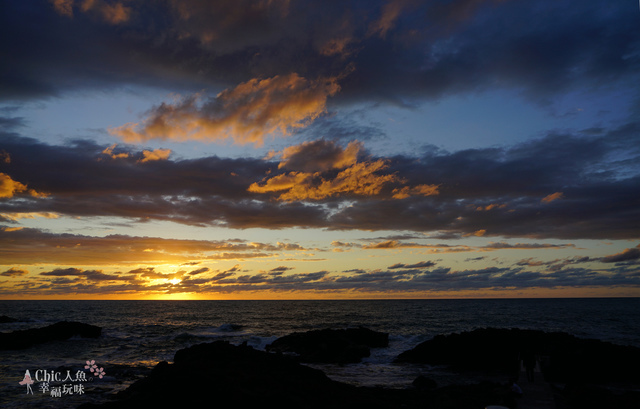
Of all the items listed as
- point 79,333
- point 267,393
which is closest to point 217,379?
point 267,393

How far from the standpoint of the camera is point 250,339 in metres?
54.3

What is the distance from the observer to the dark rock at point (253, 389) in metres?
15.3

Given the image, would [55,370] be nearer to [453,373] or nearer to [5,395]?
[5,395]

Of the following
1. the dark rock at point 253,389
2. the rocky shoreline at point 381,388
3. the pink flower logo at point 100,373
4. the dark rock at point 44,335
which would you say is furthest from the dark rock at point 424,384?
the dark rock at point 44,335

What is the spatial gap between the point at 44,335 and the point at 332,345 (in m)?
36.3

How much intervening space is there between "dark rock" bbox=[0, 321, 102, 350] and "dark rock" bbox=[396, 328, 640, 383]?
42.5 m

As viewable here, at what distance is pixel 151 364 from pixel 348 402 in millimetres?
25134

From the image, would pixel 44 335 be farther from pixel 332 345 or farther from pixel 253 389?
pixel 253 389

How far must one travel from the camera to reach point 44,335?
1885 inches

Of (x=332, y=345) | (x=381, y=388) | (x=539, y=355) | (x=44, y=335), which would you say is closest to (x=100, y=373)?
(x=381, y=388)

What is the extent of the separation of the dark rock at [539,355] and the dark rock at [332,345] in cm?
492

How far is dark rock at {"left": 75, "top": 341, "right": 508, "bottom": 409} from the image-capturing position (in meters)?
15.3

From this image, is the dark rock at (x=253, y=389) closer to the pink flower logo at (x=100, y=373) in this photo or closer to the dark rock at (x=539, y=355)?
the pink flower logo at (x=100, y=373)

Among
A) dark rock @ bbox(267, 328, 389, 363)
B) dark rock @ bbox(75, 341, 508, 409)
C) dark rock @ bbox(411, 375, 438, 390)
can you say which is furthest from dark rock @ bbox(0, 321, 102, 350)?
dark rock @ bbox(411, 375, 438, 390)
